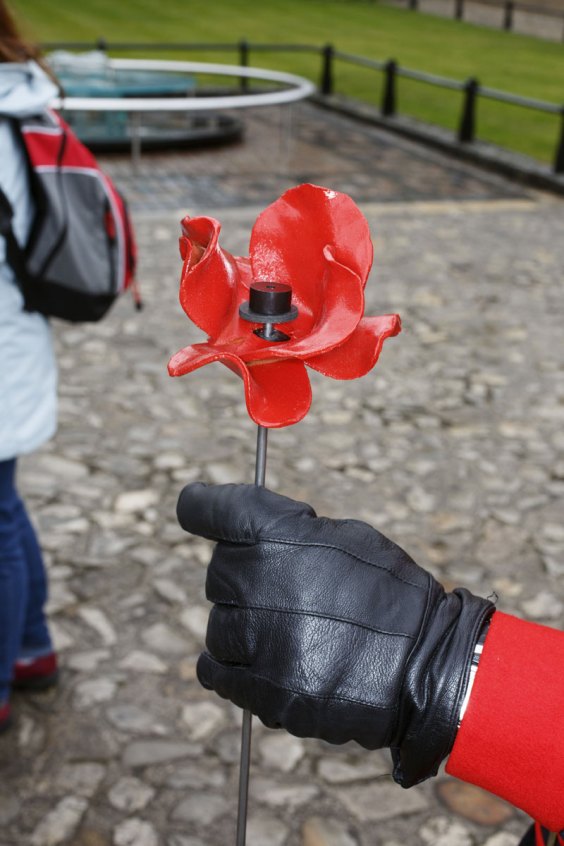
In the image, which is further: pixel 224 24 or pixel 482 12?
pixel 482 12

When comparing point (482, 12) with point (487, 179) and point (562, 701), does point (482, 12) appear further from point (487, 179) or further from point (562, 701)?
point (562, 701)

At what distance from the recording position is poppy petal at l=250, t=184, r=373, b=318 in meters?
1.40

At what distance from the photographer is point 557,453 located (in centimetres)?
529

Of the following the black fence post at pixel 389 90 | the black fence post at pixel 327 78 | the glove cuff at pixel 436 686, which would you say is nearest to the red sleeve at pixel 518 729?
the glove cuff at pixel 436 686

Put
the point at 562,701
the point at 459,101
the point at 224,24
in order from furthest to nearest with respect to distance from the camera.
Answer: the point at 224,24 < the point at 459,101 < the point at 562,701

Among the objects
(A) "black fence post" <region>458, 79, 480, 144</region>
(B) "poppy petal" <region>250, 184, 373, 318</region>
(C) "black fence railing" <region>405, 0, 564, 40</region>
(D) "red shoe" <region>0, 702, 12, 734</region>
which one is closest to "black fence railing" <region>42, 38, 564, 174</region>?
(A) "black fence post" <region>458, 79, 480, 144</region>

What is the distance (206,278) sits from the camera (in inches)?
54.5

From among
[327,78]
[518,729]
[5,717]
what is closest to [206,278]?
Result: [518,729]

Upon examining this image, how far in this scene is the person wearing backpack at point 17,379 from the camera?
8.93ft

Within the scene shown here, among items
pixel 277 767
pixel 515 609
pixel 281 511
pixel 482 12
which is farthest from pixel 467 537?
pixel 482 12

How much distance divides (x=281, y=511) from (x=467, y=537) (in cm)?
318

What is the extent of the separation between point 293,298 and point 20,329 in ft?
5.50

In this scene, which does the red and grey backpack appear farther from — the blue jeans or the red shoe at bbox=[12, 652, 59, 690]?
the red shoe at bbox=[12, 652, 59, 690]

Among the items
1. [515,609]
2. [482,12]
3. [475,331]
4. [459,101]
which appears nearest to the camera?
[515,609]
